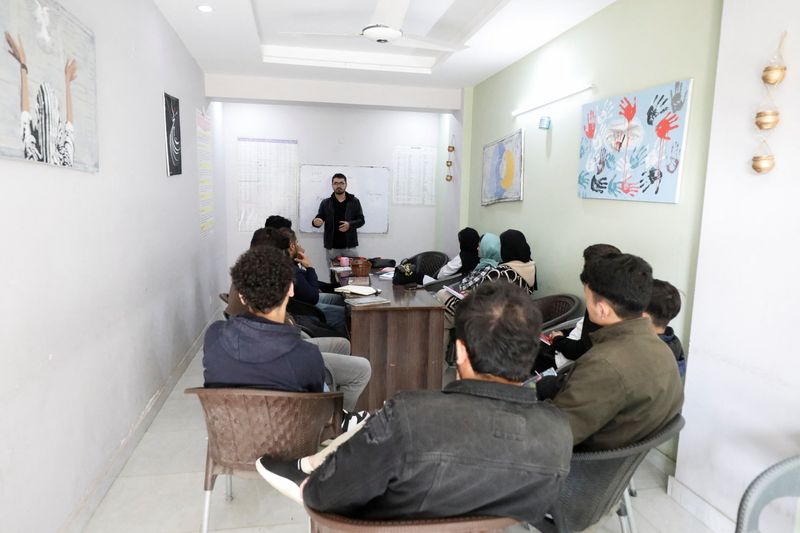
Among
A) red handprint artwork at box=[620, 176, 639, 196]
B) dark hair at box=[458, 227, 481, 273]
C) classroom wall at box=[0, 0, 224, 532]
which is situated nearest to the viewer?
classroom wall at box=[0, 0, 224, 532]

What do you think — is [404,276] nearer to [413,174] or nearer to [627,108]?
[627,108]

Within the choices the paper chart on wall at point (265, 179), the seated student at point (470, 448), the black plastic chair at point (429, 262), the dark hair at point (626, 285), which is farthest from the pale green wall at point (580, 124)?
the paper chart on wall at point (265, 179)

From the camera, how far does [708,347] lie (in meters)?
2.25

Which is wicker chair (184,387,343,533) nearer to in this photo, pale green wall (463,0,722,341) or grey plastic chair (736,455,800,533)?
grey plastic chair (736,455,800,533)

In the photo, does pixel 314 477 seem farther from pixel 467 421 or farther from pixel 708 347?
pixel 708 347

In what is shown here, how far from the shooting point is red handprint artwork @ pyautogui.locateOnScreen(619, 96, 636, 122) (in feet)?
9.55

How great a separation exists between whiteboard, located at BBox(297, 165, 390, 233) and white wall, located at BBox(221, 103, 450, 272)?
0.28 feet

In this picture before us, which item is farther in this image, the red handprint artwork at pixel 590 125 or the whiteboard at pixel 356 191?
the whiteboard at pixel 356 191

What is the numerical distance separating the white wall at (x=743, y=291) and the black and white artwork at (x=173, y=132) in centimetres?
338

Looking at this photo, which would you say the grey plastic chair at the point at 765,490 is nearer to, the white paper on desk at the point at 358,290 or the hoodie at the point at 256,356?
the hoodie at the point at 256,356

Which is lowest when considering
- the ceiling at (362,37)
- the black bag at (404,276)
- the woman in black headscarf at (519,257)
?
the black bag at (404,276)

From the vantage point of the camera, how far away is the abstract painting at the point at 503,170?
4.49 meters

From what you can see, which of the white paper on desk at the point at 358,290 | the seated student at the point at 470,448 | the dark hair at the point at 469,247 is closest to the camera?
the seated student at the point at 470,448

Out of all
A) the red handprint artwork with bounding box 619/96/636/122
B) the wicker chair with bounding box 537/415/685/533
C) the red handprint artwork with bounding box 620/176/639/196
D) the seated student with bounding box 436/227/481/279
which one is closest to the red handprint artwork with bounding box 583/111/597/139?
the red handprint artwork with bounding box 619/96/636/122
